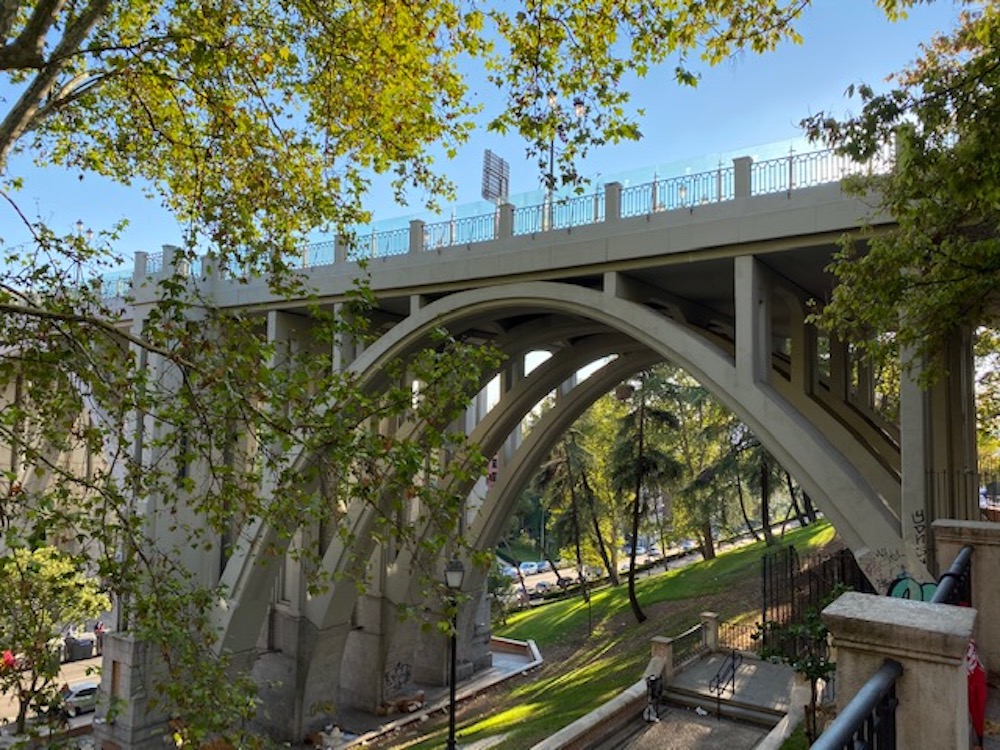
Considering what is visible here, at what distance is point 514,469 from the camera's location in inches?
720

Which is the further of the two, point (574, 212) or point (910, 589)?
point (574, 212)

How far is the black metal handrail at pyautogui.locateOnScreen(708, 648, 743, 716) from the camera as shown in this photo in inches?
498

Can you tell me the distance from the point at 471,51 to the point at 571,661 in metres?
17.5

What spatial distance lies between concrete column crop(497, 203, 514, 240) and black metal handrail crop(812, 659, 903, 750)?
10174 mm

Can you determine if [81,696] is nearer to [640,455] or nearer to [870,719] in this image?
[640,455]

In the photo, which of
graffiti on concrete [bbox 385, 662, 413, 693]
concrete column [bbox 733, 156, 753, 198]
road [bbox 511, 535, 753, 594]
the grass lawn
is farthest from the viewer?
road [bbox 511, 535, 753, 594]

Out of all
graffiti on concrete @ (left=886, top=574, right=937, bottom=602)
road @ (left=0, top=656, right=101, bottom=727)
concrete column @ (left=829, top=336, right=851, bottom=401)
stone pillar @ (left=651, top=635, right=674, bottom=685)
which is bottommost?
road @ (left=0, top=656, right=101, bottom=727)

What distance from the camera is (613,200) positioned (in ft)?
34.6

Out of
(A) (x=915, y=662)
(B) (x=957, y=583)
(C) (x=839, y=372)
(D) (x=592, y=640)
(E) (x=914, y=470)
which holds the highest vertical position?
(C) (x=839, y=372)

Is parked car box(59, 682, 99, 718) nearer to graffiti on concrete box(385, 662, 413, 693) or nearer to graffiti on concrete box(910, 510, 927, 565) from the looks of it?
graffiti on concrete box(385, 662, 413, 693)

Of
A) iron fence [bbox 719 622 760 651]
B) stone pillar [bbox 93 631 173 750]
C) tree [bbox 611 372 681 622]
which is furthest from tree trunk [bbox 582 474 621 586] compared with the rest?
stone pillar [bbox 93 631 173 750]

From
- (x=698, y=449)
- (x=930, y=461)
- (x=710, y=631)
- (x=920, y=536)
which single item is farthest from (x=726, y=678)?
(x=698, y=449)

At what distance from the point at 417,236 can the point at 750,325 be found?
676 cm

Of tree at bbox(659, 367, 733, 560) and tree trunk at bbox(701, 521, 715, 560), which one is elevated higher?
tree at bbox(659, 367, 733, 560)
